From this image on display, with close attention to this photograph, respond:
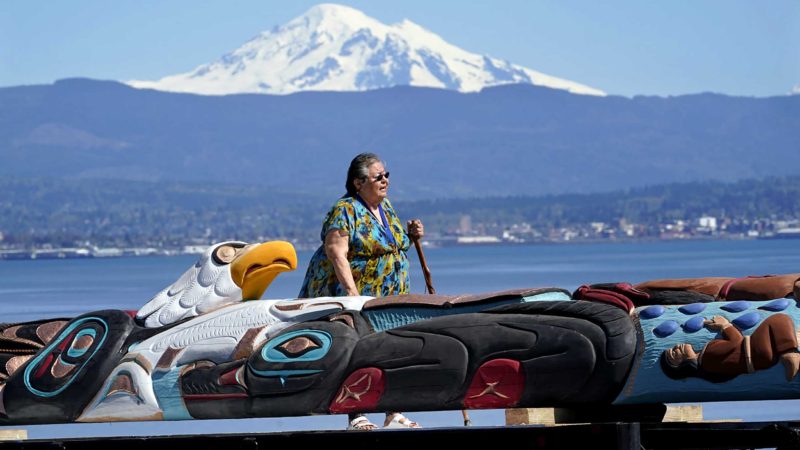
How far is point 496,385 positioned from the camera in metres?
9.33

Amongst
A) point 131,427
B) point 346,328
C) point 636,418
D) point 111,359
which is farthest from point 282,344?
point 131,427

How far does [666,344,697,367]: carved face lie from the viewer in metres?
8.95

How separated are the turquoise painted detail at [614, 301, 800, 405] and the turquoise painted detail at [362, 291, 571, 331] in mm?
695

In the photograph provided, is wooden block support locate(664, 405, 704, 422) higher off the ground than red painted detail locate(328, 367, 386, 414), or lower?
lower

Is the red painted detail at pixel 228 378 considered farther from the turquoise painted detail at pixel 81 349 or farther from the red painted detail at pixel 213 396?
the turquoise painted detail at pixel 81 349

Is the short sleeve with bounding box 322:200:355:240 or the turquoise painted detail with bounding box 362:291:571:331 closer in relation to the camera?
the turquoise painted detail with bounding box 362:291:571:331

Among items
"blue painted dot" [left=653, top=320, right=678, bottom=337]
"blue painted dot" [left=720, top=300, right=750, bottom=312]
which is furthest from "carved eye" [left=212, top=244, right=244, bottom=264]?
"blue painted dot" [left=720, top=300, right=750, bottom=312]

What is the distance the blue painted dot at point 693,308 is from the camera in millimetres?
9117

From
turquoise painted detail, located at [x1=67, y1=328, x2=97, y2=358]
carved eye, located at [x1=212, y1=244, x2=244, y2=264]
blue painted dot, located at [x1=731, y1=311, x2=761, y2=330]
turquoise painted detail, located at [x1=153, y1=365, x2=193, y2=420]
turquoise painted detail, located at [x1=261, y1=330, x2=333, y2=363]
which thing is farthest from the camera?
carved eye, located at [x1=212, y1=244, x2=244, y2=264]

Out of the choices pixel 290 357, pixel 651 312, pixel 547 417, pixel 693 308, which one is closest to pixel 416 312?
pixel 290 357

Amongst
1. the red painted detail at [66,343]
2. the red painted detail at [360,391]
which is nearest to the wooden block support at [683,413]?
the red painted detail at [360,391]

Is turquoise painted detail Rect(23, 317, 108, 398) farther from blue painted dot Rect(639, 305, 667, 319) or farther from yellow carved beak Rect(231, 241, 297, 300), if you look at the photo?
blue painted dot Rect(639, 305, 667, 319)

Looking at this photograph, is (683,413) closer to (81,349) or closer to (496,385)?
(496,385)

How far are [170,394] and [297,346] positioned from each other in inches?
31.8
